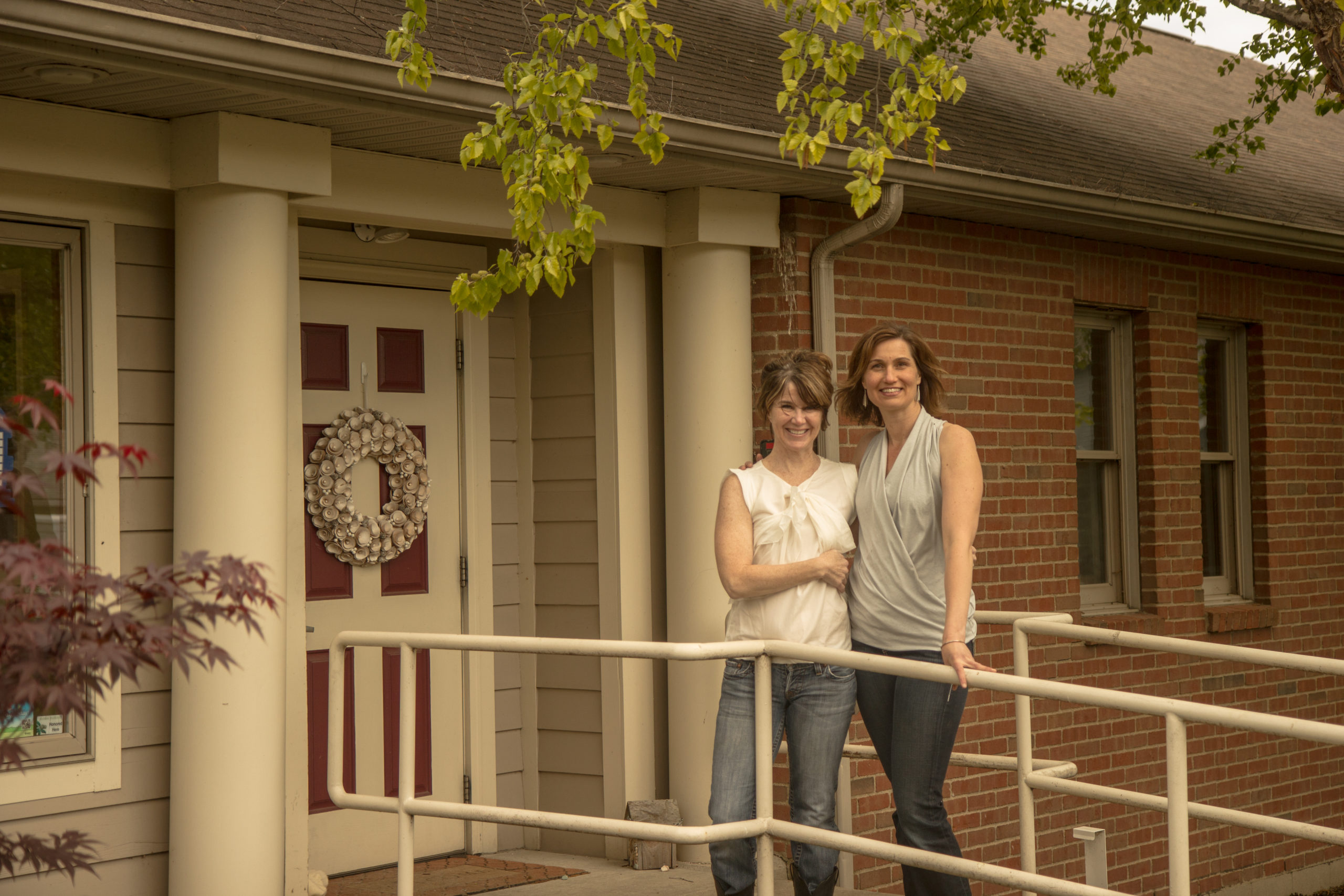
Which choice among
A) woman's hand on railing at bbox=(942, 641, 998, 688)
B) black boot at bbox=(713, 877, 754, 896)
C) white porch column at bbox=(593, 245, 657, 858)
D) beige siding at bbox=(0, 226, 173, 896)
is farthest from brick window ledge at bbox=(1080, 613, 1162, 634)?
beige siding at bbox=(0, 226, 173, 896)

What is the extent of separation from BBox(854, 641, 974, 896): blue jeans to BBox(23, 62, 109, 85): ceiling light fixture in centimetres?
278

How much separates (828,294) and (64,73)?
322 cm

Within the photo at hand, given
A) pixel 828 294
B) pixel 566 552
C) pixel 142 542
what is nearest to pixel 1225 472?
pixel 828 294

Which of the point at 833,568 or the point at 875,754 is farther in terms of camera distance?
the point at 875,754

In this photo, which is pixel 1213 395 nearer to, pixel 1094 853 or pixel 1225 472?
pixel 1225 472

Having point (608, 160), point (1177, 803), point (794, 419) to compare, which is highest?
point (608, 160)

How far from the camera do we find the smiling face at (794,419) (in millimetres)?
3926

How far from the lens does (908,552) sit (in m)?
3.83

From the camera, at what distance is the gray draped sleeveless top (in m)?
3.82

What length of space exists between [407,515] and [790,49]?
274 centimetres

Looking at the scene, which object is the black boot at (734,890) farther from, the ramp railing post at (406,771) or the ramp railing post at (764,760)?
the ramp railing post at (406,771)

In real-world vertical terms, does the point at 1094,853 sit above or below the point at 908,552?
below

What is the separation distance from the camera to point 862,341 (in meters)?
4.03

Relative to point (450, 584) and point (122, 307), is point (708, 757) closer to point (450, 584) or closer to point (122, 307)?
point (450, 584)
